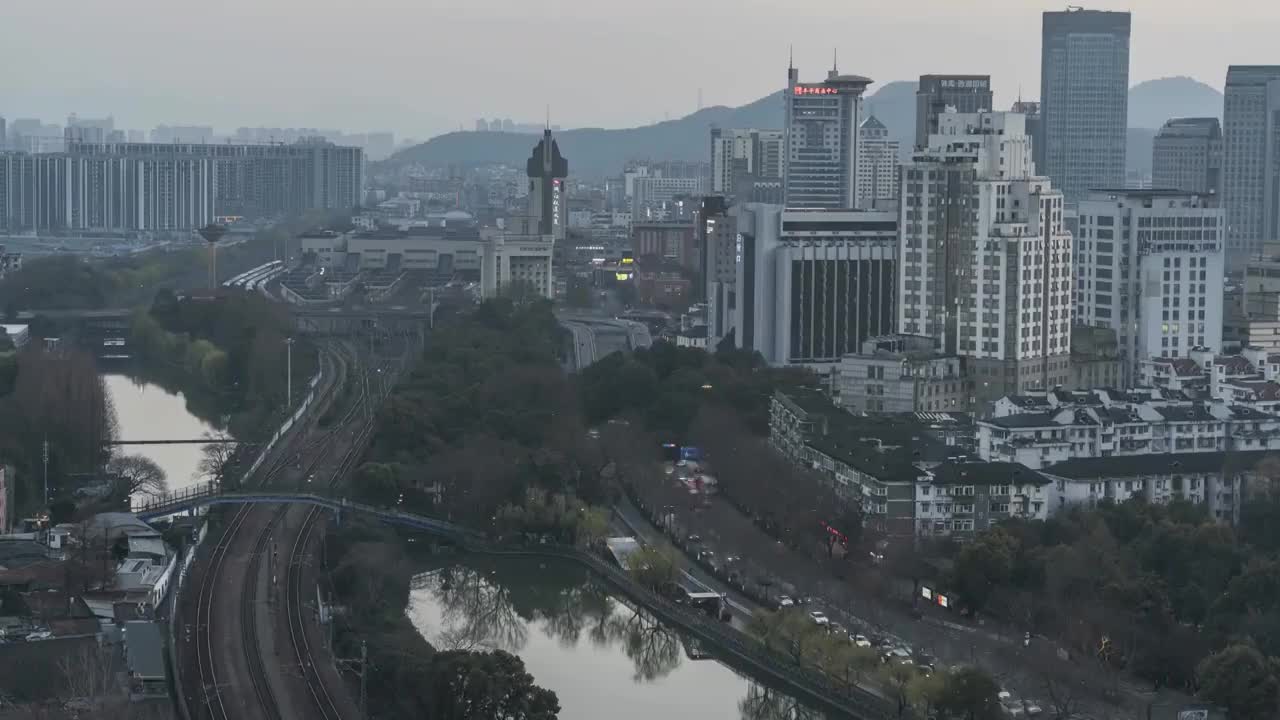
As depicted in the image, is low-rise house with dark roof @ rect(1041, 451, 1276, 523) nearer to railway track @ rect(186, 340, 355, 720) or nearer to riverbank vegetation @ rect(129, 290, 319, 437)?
railway track @ rect(186, 340, 355, 720)

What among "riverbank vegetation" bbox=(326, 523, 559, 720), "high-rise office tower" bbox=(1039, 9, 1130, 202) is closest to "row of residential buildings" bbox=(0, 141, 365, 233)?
"high-rise office tower" bbox=(1039, 9, 1130, 202)

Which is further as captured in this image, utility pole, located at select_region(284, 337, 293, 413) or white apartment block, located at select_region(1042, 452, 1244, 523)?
utility pole, located at select_region(284, 337, 293, 413)

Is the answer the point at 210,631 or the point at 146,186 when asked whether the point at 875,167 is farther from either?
the point at 210,631

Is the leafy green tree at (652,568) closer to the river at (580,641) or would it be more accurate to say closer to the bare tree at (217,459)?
the river at (580,641)

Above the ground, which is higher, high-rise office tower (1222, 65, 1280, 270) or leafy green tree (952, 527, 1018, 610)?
high-rise office tower (1222, 65, 1280, 270)

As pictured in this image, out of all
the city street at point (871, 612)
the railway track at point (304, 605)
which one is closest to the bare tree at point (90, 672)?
the railway track at point (304, 605)

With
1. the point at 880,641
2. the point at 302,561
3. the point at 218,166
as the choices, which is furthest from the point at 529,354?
the point at 218,166

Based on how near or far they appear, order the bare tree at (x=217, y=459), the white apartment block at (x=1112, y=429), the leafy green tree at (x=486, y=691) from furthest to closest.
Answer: the bare tree at (x=217, y=459) < the white apartment block at (x=1112, y=429) < the leafy green tree at (x=486, y=691)
